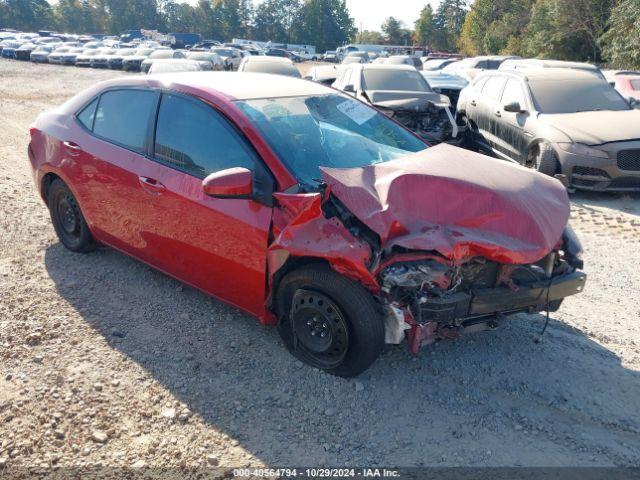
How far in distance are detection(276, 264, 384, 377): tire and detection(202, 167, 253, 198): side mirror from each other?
0.59m

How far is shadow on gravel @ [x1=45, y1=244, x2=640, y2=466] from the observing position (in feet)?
9.20

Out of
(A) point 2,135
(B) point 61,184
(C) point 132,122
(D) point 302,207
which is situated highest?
(C) point 132,122

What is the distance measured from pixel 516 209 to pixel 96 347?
2.84 metres

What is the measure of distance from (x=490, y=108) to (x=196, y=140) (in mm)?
6919

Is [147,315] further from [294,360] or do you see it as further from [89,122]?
[89,122]

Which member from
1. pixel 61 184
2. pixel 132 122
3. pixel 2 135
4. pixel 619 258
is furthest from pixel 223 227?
pixel 2 135

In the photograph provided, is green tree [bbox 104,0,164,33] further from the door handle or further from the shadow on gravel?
the shadow on gravel

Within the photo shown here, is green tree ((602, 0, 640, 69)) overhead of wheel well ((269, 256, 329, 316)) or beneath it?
overhead

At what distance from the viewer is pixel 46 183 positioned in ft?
16.8

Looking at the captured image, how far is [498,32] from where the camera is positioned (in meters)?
48.2

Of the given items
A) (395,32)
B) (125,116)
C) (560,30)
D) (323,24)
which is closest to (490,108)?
(125,116)

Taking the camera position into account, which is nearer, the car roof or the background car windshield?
the car roof

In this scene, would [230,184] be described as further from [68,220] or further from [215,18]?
[215,18]

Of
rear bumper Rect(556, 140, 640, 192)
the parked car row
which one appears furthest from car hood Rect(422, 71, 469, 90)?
rear bumper Rect(556, 140, 640, 192)
